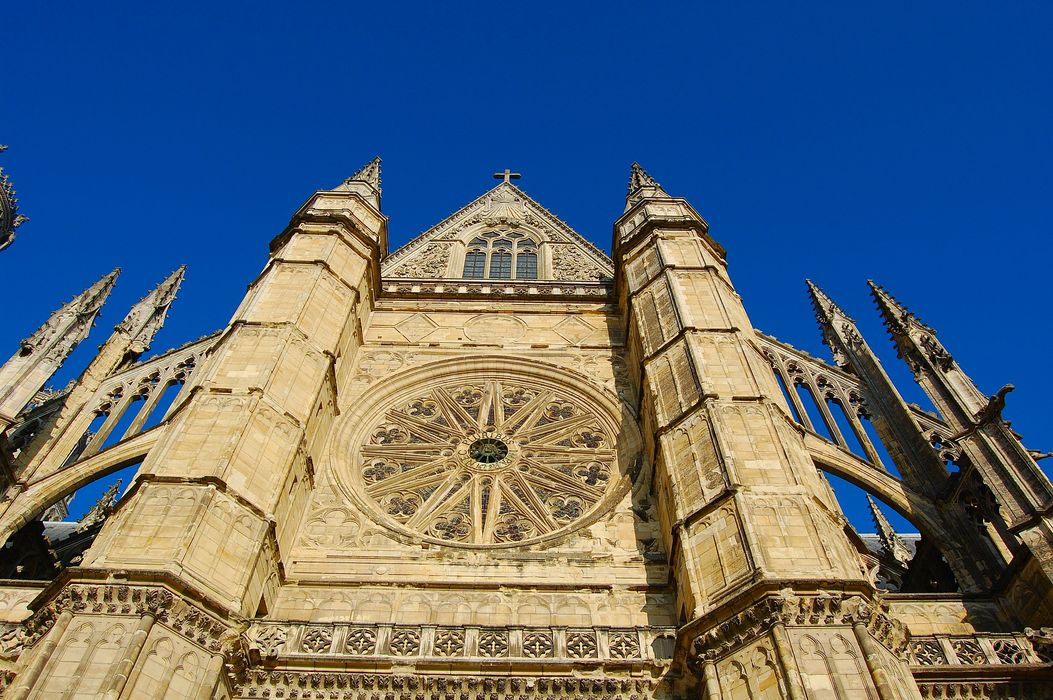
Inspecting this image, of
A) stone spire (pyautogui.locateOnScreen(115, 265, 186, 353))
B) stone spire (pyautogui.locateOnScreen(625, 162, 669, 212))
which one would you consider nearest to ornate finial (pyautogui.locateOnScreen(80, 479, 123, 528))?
stone spire (pyautogui.locateOnScreen(115, 265, 186, 353))

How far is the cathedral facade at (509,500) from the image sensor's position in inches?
348

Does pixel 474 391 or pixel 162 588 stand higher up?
pixel 474 391

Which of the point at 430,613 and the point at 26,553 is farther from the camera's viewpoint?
the point at 26,553

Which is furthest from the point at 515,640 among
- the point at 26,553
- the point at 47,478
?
the point at 26,553

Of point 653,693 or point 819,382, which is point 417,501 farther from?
point 819,382

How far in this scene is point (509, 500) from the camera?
1298 cm

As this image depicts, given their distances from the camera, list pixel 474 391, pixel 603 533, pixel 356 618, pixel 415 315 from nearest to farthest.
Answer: pixel 356 618, pixel 603 533, pixel 474 391, pixel 415 315

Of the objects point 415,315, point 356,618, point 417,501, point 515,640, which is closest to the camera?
point 515,640

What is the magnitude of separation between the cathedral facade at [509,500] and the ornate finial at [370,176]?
179 centimetres

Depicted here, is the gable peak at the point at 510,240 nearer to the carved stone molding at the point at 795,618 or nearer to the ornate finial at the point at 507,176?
the ornate finial at the point at 507,176

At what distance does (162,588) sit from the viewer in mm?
8797

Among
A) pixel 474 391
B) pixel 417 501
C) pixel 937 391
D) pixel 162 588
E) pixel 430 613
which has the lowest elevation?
pixel 162 588

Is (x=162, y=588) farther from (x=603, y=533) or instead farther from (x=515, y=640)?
(x=603, y=533)

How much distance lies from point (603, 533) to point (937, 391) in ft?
18.5
